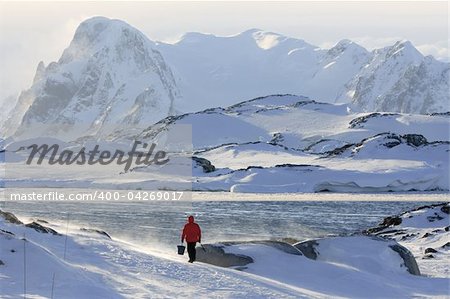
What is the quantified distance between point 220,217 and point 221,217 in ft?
0.24

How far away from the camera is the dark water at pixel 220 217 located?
44.1 m

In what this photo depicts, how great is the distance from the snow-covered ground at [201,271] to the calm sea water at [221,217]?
988cm

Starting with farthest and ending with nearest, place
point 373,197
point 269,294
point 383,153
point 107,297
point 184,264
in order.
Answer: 1. point 383,153
2. point 373,197
3. point 184,264
4. point 269,294
5. point 107,297

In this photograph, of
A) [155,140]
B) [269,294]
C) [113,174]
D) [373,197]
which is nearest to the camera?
[269,294]

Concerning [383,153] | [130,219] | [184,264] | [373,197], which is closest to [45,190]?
[373,197]

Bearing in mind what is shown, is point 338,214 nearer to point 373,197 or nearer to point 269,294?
point 373,197

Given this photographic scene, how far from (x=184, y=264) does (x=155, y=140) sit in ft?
554

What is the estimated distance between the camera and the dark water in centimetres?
4409

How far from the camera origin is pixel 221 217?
56719 mm

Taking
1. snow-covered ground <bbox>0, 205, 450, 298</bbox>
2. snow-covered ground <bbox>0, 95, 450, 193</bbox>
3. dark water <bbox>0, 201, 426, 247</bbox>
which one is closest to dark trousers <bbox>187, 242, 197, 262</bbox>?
snow-covered ground <bbox>0, 205, 450, 298</bbox>

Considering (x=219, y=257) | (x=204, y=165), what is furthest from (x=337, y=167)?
(x=219, y=257)

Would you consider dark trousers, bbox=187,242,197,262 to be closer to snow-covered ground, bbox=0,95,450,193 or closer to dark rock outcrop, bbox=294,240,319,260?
dark rock outcrop, bbox=294,240,319,260

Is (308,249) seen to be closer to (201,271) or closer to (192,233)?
(192,233)

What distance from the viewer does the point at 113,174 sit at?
107m
